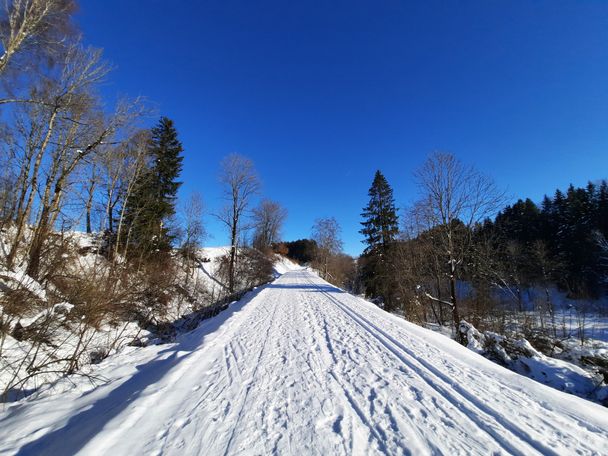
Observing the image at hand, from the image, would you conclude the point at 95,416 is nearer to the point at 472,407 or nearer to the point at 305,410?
the point at 305,410

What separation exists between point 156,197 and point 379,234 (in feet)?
61.4

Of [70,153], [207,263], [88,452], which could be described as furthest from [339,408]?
[207,263]

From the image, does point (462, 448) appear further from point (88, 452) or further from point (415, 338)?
point (415, 338)

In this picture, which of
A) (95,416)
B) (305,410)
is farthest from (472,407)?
(95,416)

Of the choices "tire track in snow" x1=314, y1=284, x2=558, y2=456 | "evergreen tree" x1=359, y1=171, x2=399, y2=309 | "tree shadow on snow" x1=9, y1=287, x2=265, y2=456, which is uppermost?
"evergreen tree" x1=359, y1=171, x2=399, y2=309

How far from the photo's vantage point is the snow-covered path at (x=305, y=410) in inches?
84.5

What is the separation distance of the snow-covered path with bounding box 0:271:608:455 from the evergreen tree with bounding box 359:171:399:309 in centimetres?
1585

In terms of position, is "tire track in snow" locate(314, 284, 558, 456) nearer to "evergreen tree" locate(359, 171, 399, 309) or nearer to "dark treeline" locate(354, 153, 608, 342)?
"dark treeline" locate(354, 153, 608, 342)

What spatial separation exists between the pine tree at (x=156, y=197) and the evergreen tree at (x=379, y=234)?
55.1 feet

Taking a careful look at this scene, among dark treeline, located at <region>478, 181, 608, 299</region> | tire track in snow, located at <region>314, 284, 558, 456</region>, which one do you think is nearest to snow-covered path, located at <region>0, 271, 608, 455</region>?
tire track in snow, located at <region>314, 284, 558, 456</region>

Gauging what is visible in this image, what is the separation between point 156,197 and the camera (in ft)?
59.7

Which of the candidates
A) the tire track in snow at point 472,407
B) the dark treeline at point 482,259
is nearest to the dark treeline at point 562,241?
the dark treeline at point 482,259

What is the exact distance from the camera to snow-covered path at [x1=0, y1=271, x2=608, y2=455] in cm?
215

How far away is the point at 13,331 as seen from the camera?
15.0ft
